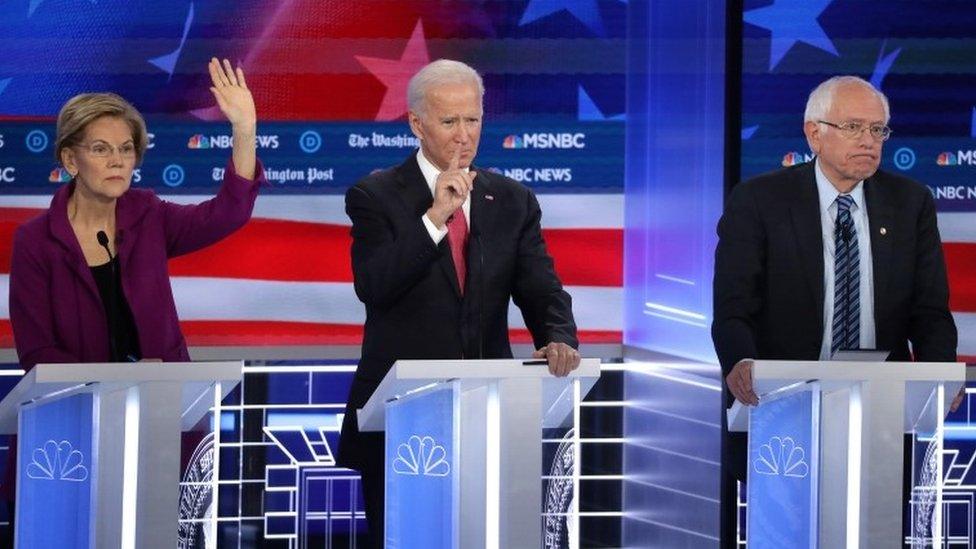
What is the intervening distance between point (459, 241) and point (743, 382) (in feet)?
2.47

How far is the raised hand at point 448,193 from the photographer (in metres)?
4.11

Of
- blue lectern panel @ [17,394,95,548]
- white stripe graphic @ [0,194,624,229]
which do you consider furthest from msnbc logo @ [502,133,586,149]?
blue lectern panel @ [17,394,95,548]

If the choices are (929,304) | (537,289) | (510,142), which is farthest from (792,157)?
(537,289)

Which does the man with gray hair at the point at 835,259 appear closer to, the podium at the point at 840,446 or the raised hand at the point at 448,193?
the podium at the point at 840,446

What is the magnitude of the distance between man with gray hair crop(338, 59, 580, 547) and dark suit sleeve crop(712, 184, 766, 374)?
16.1 inches

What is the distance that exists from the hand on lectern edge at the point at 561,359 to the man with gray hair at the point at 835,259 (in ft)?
2.54

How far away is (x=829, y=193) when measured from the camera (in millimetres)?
4547

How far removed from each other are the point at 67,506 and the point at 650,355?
2.96 meters

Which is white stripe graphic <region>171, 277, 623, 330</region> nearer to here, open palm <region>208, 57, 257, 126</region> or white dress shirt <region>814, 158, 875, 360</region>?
open palm <region>208, 57, 257, 126</region>

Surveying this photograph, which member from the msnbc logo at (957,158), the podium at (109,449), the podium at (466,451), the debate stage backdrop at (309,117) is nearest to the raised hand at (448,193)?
the podium at (466,451)

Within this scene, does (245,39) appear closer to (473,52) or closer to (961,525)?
(473,52)

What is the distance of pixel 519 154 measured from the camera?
6.41 m

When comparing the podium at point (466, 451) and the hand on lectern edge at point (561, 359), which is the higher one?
the hand on lectern edge at point (561, 359)

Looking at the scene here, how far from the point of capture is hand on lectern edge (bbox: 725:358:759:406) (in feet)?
13.0
